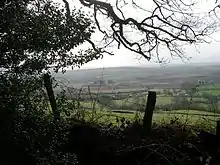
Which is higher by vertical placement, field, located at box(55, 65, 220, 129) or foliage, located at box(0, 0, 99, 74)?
foliage, located at box(0, 0, 99, 74)

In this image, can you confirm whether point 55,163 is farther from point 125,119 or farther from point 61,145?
point 125,119

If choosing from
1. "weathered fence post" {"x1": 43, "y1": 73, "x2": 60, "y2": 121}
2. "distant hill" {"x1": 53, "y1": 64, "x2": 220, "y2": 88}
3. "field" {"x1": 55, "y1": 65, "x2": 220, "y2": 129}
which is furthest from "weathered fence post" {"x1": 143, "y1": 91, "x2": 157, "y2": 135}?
"weathered fence post" {"x1": 43, "y1": 73, "x2": 60, "y2": 121}

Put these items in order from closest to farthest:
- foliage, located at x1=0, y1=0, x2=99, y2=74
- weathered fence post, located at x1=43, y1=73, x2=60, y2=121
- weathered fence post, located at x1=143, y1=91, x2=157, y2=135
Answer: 1. foliage, located at x1=0, y1=0, x2=99, y2=74
2. weathered fence post, located at x1=43, y1=73, x2=60, y2=121
3. weathered fence post, located at x1=143, y1=91, x2=157, y2=135

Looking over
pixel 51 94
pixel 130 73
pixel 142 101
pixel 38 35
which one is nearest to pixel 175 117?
pixel 142 101

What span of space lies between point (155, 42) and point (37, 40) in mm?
5814

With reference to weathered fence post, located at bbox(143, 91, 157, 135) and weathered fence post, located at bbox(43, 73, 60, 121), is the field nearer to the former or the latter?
weathered fence post, located at bbox(143, 91, 157, 135)

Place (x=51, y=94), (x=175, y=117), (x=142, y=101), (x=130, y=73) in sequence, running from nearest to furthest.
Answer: (x=51, y=94) → (x=175, y=117) → (x=142, y=101) → (x=130, y=73)

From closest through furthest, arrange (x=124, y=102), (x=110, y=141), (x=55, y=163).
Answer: (x=55, y=163) < (x=110, y=141) < (x=124, y=102)

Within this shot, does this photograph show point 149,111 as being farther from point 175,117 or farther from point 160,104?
point 160,104

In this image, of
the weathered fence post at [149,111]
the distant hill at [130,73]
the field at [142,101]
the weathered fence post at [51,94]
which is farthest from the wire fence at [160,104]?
the weathered fence post at [51,94]

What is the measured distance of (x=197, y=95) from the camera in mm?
10477

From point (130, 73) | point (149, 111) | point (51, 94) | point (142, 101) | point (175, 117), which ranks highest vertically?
point (130, 73)

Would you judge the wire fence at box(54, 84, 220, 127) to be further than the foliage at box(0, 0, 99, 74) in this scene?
Yes

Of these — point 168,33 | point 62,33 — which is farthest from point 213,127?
point 62,33
